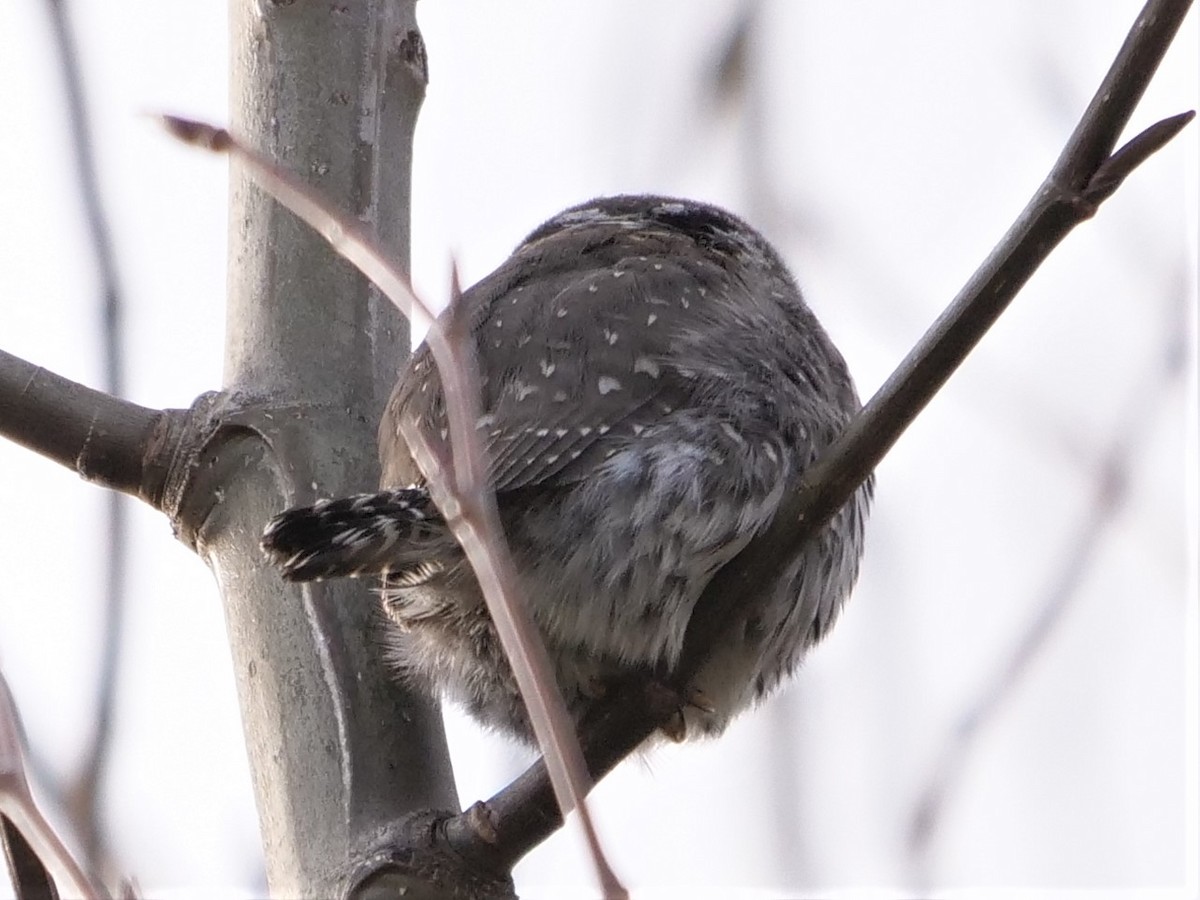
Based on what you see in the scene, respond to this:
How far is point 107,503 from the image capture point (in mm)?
1908

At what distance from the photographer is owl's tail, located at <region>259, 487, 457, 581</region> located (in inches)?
86.5

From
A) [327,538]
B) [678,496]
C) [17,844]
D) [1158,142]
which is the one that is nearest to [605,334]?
[678,496]

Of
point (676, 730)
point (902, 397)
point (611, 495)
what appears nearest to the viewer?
point (902, 397)

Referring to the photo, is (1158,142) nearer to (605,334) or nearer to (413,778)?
(605,334)

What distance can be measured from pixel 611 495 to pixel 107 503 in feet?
2.79

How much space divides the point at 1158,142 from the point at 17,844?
139 centimetres

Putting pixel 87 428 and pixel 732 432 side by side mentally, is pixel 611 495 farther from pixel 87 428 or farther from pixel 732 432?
pixel 87 428

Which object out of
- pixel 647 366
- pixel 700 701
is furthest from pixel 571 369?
pixel 700 701

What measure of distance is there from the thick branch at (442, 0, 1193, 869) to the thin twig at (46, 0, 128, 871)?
638 mm

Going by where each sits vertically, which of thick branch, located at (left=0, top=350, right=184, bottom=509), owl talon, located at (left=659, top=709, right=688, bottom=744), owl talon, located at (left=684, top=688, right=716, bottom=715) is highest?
thick branch, located at (left=0, top=350, right=184, bottom=509)

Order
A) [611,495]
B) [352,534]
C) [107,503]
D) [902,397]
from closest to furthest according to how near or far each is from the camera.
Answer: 1. [107,503]
2. [902,397]
3. [352,534]
4. [611,495]

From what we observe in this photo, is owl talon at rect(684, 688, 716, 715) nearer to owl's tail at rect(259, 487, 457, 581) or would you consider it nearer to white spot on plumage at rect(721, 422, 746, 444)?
white spot on plumage at rect(721, 422, 746, 444)

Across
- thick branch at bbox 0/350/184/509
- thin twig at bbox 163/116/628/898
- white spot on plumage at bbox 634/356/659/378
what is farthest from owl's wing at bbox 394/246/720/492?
thin twig at bbox 163/116/628/898

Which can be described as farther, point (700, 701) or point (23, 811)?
point (700, 701)
